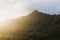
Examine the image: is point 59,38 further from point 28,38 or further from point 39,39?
point 28,38

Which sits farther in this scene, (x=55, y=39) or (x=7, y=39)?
(x=7, y=39)

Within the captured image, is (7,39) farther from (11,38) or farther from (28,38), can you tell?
(28,38)

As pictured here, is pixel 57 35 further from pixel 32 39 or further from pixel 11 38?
pixel 11 38

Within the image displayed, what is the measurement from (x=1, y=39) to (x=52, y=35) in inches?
1671

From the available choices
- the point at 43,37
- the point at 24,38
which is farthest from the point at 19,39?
the point at 43,37

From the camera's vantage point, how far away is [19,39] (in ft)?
618

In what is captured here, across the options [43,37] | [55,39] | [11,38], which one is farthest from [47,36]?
[11,38]

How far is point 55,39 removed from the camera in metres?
180

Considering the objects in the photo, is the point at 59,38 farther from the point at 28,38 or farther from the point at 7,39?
the point at 7,39

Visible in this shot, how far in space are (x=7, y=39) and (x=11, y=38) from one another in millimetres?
3498

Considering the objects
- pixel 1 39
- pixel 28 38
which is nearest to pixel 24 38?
pixel 28 38

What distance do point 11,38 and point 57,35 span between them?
125 ft

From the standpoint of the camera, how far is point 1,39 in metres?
194

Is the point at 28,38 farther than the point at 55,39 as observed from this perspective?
Yes
